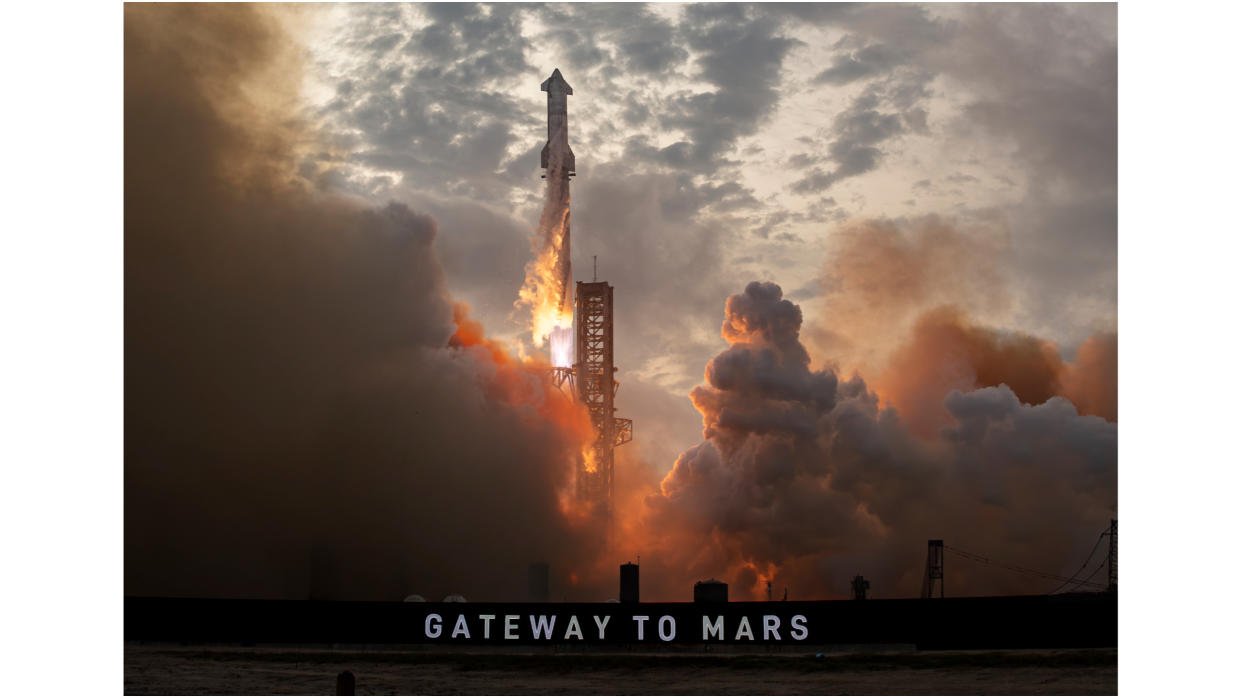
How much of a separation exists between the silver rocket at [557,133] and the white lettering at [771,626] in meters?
53.8

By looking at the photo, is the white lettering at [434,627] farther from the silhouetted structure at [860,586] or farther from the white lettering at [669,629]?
the silhouetted structure at [860,586]

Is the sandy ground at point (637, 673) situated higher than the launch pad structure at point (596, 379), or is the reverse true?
the launch pad structure at point (596, 379)

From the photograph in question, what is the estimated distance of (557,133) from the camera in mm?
120938

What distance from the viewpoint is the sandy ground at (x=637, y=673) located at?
236 ft

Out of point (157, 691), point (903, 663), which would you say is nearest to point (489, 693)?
point (157, 691)

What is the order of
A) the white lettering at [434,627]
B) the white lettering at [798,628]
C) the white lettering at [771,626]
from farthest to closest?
the white lettering at [434,627] < the white lettering at [771,626] < the white lettering at [798,628]

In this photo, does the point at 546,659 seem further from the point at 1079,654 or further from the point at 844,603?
the point at 1079,654

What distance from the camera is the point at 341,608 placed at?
86.8 meters

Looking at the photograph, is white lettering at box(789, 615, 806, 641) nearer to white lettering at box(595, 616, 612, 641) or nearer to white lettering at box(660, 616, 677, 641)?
white lettering at box(660, 616, 677, 641)

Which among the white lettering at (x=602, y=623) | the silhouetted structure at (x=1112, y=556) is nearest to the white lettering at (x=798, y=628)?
the white lettering at (x=602, y=623)

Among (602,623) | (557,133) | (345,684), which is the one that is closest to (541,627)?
(602,623)

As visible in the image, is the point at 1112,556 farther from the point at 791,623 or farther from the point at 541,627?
the point at 541,627

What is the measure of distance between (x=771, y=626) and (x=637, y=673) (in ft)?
27.5

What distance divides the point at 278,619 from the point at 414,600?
601 inches
